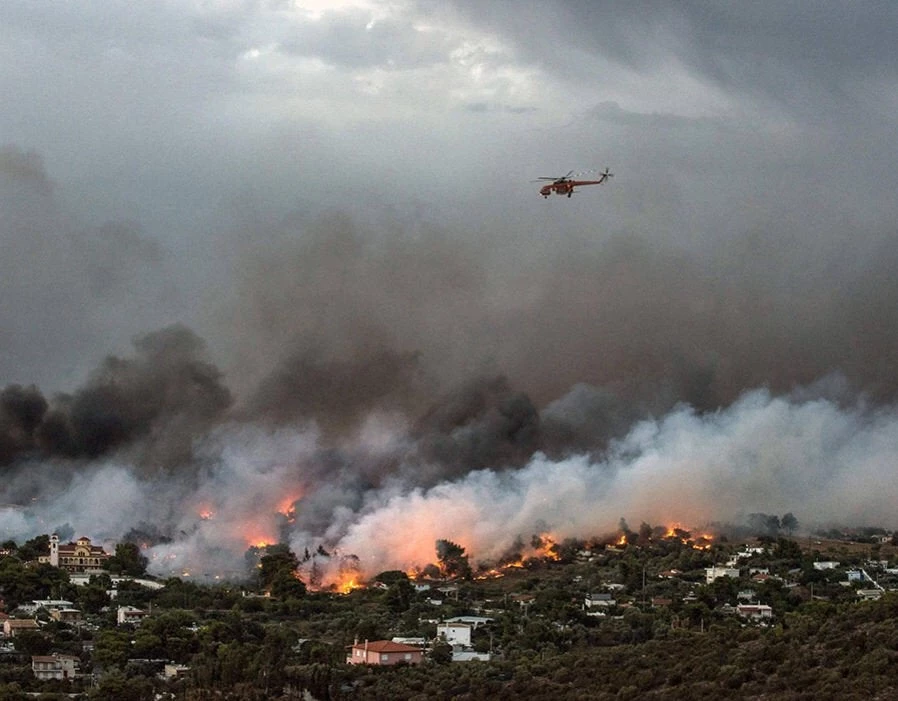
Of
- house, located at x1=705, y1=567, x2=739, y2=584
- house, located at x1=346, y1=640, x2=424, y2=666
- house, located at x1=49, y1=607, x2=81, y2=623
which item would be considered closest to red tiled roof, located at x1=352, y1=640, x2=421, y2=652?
house, located at x1=346, y1=640, x2=424, y2=666

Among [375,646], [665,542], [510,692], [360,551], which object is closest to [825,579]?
[665,542]

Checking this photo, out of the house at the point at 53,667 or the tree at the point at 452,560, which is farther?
the tree at the point at 452,560

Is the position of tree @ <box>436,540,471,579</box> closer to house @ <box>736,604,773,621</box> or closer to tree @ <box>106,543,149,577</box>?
tree @ <box>106,543,149,577</box>

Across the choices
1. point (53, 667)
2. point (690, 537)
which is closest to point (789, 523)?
point (690, 537)

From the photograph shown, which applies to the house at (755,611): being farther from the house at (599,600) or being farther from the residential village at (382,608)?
the house at (599,600)

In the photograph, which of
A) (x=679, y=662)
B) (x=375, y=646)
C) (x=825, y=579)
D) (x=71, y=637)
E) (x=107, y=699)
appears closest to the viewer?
(x=679, y=662)

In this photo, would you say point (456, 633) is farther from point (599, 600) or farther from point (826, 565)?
point (826, 565)

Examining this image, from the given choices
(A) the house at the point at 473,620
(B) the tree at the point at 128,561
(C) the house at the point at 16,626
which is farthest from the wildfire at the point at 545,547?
A: (C) the house at the point at 16,626

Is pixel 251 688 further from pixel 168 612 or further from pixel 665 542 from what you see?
pixel 665 542
